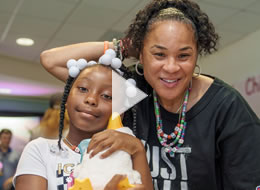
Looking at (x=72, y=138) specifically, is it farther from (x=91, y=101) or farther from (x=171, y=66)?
(x=171, y=66)

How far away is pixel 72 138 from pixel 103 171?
0.36 m

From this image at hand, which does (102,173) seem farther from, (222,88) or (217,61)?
(217,61)

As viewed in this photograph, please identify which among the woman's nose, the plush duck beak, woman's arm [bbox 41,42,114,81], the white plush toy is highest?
woman's arm [bbox 41,42,114,81]

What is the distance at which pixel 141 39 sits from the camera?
1.22 metres

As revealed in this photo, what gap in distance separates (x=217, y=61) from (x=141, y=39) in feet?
10.3

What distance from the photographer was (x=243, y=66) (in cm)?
377

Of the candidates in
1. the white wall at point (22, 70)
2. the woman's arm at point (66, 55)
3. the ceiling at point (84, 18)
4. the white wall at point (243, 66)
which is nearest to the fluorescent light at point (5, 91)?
the white wall at point (22, 70)

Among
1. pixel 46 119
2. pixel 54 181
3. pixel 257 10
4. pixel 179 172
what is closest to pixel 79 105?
pixel 54 181

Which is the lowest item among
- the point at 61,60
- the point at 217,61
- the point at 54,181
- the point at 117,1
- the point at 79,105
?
the point at 54,181

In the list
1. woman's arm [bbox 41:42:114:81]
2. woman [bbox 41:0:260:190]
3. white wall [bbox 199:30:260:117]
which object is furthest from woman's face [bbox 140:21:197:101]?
white wall [bbox 199:30:260:117]

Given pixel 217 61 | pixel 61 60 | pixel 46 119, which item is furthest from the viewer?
pixel 217 61

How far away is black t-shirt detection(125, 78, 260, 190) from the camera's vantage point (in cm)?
112

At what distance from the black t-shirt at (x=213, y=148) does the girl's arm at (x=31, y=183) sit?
0.35 metres

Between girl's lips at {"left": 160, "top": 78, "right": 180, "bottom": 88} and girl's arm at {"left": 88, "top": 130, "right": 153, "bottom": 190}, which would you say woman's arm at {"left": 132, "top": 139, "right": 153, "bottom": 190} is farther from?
girl's lips at {"left": 160, "top": 78, "right": 180, "bottom": 88}
